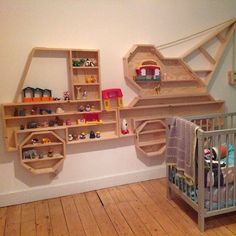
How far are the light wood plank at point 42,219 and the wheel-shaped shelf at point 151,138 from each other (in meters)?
1.17

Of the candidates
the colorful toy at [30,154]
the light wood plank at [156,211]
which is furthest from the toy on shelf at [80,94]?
the light wood plank at [156,211]

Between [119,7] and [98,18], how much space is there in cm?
27

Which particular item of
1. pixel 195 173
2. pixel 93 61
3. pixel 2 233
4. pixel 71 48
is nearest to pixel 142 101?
pixel 93 61

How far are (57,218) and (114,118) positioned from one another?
116cm

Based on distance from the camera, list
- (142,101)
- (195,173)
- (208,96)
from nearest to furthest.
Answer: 1. (195,173)
2. (142,101)
3. (208,96)

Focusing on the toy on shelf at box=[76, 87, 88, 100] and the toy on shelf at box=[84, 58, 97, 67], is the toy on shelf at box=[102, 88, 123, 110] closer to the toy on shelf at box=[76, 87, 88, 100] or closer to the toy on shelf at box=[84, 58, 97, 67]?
the toy on shelf at box=[76, 87, 88, 100]

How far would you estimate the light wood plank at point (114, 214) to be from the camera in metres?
2.15

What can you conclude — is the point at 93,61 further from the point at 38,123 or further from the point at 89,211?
the point at 89,211

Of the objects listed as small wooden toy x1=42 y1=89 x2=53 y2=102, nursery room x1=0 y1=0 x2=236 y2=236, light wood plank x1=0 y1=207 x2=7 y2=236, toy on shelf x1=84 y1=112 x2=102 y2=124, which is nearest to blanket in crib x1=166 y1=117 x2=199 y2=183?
nursery room x1=0 y1=0 x2=236 y2=236

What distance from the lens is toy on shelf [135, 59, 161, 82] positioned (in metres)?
2.82

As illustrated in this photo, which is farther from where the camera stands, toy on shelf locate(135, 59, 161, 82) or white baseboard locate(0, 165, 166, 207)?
toy on shelf locate(135, 59, 161, 82)

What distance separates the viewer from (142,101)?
296 cm

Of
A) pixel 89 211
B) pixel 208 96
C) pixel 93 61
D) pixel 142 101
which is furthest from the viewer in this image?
pixel 208 96

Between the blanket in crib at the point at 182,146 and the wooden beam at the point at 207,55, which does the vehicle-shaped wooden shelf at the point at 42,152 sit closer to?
the blanket in crib at the point at 182,146
